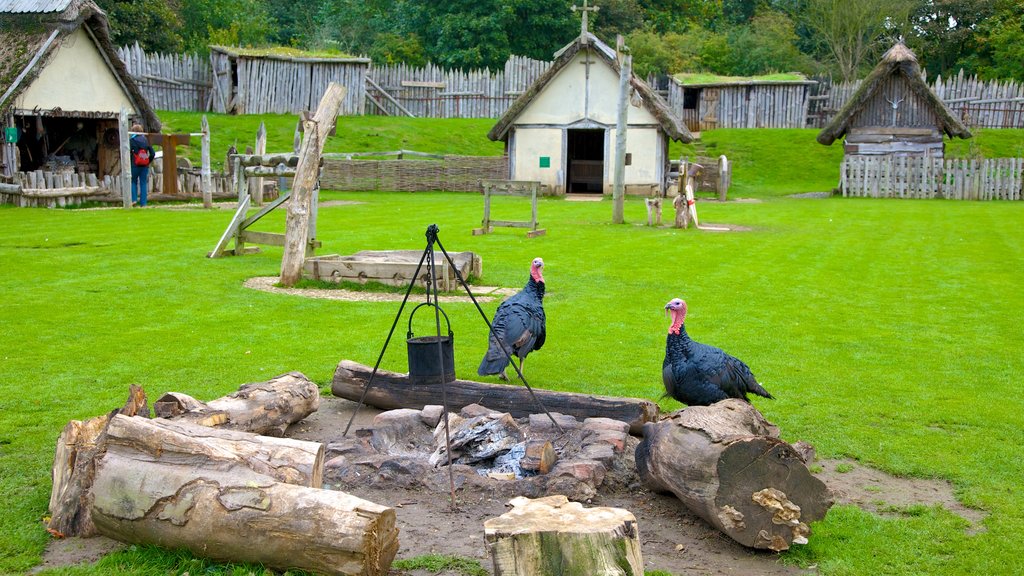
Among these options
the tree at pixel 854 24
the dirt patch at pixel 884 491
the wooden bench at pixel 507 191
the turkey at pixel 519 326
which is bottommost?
the dirt patch at pixel 884 491

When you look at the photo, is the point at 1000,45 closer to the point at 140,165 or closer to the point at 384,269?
the point at 140,165

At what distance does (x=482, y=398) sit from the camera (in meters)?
7.39

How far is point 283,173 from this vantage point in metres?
15.7

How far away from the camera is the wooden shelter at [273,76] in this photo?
40875 mm

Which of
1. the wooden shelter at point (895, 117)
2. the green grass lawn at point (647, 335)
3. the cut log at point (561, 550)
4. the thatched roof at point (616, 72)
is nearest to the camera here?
the cut log at point (561, 550)

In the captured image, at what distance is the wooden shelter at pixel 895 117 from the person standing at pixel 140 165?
2335 cm

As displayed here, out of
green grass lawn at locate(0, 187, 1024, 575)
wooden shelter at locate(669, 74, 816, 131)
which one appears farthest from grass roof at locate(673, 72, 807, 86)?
green grass lawn at locate(0, 187, 1024, 575)

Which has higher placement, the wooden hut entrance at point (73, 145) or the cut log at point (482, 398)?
the wooden hut entrance at point (73, 145)

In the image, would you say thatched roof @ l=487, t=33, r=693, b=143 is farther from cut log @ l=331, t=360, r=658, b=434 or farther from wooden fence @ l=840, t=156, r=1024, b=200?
cut log @ l=331, t=360, r=658, b=434

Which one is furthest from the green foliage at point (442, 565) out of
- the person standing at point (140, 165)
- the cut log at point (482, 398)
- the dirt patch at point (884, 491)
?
the person standing at point (140, 165)

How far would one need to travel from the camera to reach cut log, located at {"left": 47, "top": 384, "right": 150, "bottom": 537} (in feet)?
17.5

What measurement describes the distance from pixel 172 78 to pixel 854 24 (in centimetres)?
3419

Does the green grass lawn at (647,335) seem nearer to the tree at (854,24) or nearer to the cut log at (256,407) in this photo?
the cut log at (256,407)

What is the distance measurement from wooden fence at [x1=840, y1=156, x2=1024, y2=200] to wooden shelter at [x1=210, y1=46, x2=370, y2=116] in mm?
21407
